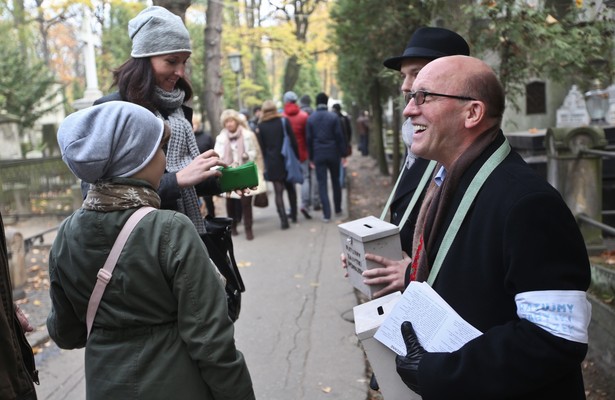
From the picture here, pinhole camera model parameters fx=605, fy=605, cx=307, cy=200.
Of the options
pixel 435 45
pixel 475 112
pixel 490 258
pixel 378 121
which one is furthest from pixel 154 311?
pixel 378 121

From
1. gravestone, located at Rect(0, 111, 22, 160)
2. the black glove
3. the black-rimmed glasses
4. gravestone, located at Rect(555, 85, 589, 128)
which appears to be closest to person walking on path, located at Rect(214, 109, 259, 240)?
the black-rimmed glasses

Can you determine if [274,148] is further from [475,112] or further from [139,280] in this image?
[475,112]

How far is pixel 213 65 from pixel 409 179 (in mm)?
10305

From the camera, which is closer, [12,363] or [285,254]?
[12,363]

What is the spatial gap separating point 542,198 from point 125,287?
136 cm

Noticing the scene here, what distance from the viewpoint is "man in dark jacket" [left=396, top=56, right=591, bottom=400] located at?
1.56m

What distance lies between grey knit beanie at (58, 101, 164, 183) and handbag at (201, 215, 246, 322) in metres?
0.85

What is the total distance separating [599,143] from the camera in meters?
6.02

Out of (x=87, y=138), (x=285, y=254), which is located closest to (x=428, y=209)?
(x=87, y=138)

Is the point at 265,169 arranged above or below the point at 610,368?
above

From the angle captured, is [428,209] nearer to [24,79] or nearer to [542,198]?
[542,198]

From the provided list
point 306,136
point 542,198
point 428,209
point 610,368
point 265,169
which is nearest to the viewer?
point 542,198

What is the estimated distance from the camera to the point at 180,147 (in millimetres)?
2943

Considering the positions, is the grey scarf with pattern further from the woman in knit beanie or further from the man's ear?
the man's ear
